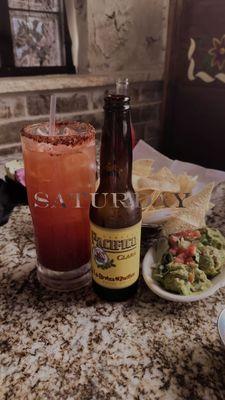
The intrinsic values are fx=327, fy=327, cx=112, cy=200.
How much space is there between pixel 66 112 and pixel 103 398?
1.53 meters

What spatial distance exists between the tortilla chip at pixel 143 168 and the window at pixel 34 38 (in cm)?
96

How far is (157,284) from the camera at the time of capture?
22.3 inches

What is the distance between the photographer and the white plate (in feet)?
1.74

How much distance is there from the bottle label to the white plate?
0.04m

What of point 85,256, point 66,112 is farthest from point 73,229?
point 66,112

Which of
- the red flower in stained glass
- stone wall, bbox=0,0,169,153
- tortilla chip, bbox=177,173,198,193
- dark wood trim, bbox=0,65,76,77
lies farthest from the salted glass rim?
the red flower in stained glass

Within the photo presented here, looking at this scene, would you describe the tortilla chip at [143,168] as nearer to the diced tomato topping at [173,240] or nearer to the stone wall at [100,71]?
the diced tomato topping at [173,240]

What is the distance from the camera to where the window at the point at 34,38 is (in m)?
1.48

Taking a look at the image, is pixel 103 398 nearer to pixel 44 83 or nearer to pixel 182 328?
pixel 182 328

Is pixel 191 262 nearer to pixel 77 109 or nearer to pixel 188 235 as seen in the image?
pixel 188 235

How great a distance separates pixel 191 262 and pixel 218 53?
1.80m

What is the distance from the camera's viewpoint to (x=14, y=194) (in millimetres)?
958

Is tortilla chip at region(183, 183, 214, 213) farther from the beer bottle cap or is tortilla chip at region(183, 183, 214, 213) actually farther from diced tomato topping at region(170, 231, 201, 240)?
the beer bottle cap

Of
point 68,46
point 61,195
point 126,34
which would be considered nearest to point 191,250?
point 61,195
